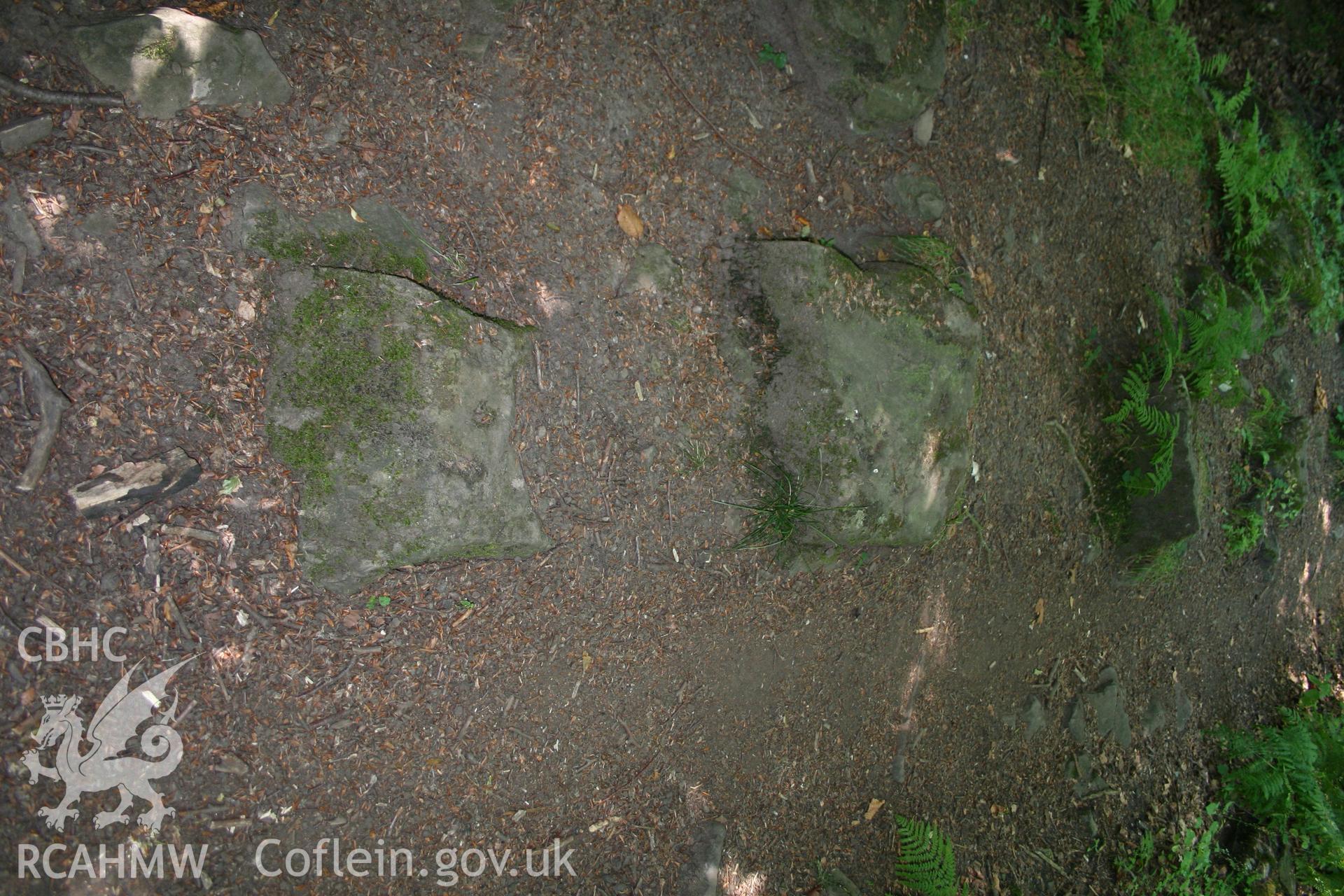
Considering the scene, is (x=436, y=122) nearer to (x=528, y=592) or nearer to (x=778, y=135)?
(x=778, y=135)

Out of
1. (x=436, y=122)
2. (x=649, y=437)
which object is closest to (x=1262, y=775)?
(x=649, y=437)

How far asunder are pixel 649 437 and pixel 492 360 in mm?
705

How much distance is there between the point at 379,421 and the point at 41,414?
36.7 inches

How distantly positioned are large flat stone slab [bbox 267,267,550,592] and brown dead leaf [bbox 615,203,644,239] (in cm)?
72

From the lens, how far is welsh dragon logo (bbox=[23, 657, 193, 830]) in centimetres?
223

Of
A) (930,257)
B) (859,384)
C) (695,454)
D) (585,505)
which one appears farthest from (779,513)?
(930,257)

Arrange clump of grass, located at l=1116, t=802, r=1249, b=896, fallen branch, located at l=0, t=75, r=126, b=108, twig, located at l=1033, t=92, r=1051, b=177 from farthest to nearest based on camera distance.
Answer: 1. clump of grass, located at l=1116, t=802, r=1249, b=896
2. twig, located at l=1033, t=92, r=1051, b=177
3. fallen branch, located at l=0, t=75, r=126, b=108

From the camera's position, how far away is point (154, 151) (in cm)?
235

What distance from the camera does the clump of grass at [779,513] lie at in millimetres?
3221

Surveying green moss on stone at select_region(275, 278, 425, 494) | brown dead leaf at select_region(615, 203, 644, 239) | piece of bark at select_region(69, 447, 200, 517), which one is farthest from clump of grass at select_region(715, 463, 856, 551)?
piece of bark at select_region(69, 447, 200, 517)

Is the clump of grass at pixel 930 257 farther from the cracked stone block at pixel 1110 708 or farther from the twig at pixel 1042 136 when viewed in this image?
the cracked stone block at pixel 1110 708

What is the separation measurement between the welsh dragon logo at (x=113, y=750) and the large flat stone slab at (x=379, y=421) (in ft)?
1.98

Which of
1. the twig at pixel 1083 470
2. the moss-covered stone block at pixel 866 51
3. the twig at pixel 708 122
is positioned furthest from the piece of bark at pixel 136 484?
the twig at pixel 1083 470

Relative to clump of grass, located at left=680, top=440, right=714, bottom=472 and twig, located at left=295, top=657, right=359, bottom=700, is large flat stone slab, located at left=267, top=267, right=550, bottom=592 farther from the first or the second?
clump of grass, located at left=680, top=440, right=714, bottom=472
